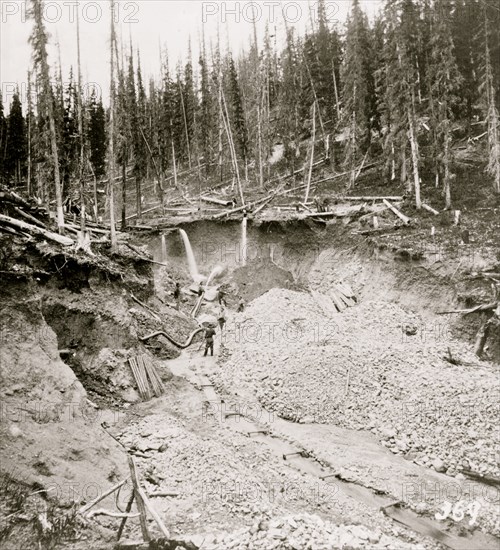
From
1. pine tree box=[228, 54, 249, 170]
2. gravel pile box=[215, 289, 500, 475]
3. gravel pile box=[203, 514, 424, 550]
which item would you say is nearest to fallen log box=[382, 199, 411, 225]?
gravel pile box=[215, 289, 500, 475]

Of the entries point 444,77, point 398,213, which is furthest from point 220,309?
point 444,77

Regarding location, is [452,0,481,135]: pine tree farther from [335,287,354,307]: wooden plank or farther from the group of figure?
the group of figure

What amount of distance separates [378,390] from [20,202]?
1307cm

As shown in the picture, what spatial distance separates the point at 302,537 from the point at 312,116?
1384 inches

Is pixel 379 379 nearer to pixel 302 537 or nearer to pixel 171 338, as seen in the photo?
pixel 302 537

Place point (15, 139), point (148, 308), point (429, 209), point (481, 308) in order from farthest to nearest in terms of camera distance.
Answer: point (15, 139), point (429, 209), point (148, 308), point (481, 308)

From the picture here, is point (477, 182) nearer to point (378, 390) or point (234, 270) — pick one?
point (234, 270)

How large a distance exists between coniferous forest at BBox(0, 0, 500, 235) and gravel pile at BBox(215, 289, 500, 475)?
9805mm

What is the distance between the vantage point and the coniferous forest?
2356 centimetres

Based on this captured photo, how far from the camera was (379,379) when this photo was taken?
549 inches

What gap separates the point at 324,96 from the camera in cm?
4022

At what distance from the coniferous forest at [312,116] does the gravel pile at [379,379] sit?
32.2 ft

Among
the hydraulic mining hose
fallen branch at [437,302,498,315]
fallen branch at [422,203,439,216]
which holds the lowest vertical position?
the hydraulic mining hose

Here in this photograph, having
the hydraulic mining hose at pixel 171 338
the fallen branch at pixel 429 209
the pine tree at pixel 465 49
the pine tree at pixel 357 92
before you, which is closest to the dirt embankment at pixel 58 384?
the hydraulic mining hose at pixel 171 338
